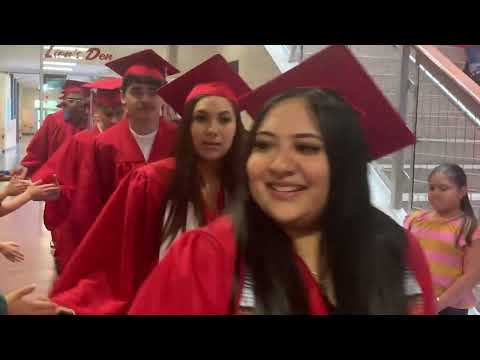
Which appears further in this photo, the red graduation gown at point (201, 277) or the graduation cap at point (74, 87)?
the graduation cap at point (74, 87)

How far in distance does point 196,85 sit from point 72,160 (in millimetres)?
384

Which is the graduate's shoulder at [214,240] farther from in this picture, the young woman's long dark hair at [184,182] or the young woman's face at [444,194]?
the young woman's face at [444,194]

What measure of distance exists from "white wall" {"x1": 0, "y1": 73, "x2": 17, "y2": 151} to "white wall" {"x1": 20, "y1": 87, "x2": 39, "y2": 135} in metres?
0.02

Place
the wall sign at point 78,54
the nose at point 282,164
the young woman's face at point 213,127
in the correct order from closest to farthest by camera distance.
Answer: the nose at point 282,164 → the young woman's face at point 213,127 → the wall sign at point 78,54

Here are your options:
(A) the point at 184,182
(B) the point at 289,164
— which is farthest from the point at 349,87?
(A) the point at 184,182

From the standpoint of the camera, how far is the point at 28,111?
1.42 m

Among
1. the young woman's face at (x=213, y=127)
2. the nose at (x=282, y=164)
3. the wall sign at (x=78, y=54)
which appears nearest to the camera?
the nose at (x=282, y=164)

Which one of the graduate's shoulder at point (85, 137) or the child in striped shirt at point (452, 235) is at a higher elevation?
the graduate's shoulder at point (85, 137)

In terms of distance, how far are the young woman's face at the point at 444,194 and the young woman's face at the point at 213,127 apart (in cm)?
52

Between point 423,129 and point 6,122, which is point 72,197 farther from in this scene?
point 423,129

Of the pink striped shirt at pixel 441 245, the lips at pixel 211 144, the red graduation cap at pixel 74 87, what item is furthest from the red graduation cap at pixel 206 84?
the pink striped shirt at pixel 441 245

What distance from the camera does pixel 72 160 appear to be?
4.75 feet

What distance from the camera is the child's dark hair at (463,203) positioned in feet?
4.39
